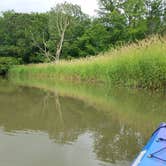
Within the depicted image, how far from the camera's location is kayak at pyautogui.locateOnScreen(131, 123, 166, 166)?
242 cm

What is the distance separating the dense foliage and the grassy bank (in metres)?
10.3

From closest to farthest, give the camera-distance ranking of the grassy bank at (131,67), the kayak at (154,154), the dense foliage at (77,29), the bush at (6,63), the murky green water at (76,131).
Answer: the kayak at (154,154), the murky green water at (76,131), the grassy bank at (131,67), the dense foliage at (77,29), the bush at (6,63)

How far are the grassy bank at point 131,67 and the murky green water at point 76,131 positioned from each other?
2113mm

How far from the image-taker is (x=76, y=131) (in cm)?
499

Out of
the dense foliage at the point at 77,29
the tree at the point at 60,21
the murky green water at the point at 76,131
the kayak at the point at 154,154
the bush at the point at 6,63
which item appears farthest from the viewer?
the bush at the point at 6,63

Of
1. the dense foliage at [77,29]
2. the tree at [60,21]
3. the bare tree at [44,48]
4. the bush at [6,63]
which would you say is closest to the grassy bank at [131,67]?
the dense foliage at [77,29]

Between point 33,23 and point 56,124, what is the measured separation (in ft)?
82.2

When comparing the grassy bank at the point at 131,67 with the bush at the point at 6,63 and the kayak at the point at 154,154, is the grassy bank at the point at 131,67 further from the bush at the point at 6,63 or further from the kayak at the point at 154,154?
the bush at the point at 6,63

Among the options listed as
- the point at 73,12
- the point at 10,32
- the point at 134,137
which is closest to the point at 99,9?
the point at 73,12

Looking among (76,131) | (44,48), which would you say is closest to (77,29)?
(44,48)

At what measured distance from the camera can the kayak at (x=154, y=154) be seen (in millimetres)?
2420

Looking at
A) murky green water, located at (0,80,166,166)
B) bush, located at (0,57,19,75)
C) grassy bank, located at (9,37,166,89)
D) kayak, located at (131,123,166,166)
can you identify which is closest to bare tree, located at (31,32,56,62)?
bush, located at (0,57,19,75)

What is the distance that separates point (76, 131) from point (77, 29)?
80.5 feet

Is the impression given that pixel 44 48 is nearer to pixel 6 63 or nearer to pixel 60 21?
pixel 60 21
